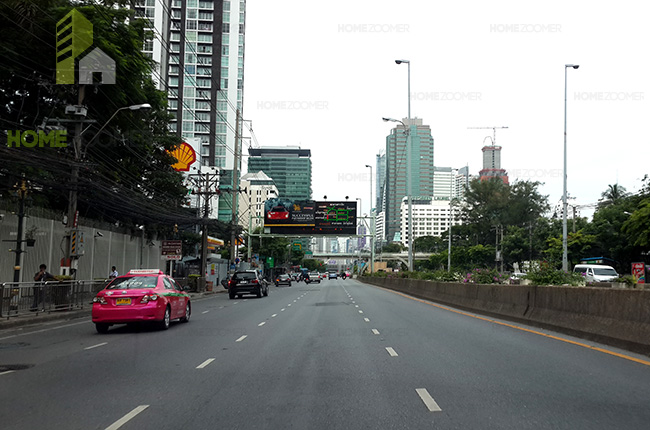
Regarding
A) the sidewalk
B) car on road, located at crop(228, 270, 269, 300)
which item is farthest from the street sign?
the sidewalk

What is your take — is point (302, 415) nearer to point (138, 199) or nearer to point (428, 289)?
point (428, 289)

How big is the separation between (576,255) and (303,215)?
29582mm

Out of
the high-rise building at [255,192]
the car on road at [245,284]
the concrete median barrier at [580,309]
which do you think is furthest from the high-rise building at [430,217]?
the concrete median barrier at [580,309]

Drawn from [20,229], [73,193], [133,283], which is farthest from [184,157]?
[133,283]

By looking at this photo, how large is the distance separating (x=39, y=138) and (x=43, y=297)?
8617 millimetres

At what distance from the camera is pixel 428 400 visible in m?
7.05

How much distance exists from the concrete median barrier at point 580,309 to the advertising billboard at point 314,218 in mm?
38219

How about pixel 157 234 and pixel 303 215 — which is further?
pixel 303 215

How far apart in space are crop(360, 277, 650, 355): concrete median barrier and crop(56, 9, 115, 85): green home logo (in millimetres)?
18185

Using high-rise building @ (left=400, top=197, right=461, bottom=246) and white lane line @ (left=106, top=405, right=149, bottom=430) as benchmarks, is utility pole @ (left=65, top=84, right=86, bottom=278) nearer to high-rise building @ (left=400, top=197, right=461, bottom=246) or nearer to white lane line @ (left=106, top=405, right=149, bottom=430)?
white lane line @ (left=106, top=405, right=149, bottom=430)

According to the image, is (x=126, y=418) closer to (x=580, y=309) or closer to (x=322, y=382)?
(x=322, y=382)

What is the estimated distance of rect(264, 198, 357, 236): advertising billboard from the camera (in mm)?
61438

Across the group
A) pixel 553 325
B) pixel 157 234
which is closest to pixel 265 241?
pixel 157 234

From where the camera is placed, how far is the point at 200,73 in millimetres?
110438
